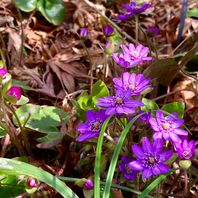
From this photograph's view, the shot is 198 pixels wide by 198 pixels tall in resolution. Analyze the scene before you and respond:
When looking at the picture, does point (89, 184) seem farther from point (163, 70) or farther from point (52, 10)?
point (52, 10)

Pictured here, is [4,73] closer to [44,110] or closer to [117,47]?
[44,110]

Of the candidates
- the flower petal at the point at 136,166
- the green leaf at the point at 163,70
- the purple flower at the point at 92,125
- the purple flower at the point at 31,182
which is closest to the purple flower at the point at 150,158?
the flower petal at the point at 136,166

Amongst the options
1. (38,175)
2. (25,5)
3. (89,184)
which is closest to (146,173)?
(89,184)

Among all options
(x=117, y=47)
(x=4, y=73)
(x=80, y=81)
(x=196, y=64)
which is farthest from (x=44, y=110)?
(x=196, y=64)

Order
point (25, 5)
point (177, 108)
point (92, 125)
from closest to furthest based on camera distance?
point (92, 125) → point (177, 108) → point (25, 5)

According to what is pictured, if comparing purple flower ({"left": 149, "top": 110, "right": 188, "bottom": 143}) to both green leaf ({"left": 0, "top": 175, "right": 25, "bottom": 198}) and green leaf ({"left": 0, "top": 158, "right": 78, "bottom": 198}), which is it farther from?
green leaf ({"left": 0, "top": 175, "right": 25, "bottom": 198})

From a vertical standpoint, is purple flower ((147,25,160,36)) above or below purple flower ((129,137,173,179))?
below

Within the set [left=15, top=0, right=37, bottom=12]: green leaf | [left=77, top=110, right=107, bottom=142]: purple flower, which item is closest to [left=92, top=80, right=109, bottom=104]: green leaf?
[left=77, top=110, right=107, bottom=142]: purple flower
